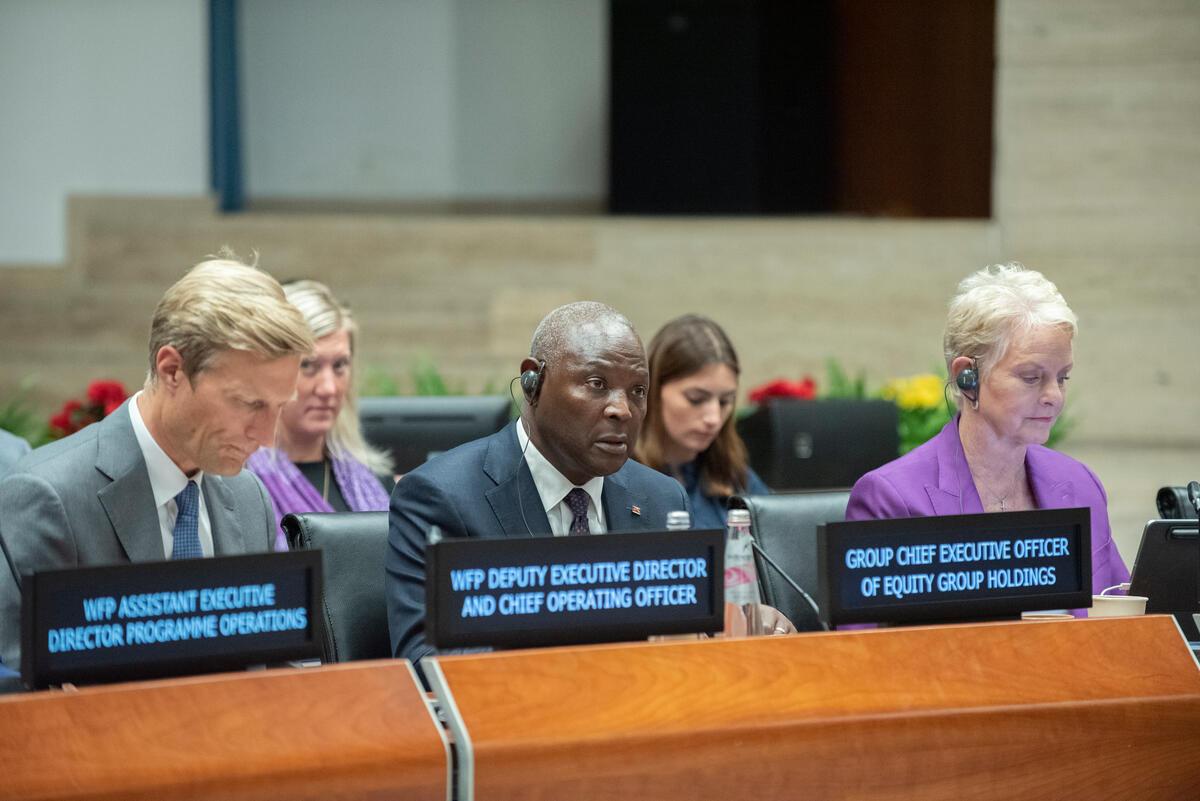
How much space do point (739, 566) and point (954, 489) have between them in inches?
26.6

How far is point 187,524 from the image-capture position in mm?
2113

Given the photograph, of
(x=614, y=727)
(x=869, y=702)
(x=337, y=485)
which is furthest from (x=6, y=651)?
(x=337, y=485)

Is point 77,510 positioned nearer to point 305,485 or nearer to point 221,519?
point 221,519

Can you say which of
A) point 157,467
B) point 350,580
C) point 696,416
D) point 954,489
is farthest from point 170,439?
point 696,416

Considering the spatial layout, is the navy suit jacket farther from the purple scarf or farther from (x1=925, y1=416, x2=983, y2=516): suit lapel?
the purple scarf

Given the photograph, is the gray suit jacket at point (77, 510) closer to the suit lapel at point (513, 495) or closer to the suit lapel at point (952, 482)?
the suit lapel at point (513, 495)

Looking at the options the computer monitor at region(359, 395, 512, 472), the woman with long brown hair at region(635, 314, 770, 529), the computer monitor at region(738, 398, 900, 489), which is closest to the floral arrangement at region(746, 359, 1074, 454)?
the computer monitor at region(738, 398, 900, 489)

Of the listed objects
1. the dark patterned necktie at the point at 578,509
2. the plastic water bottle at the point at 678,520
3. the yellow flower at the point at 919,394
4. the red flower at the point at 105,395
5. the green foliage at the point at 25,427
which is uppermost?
the plastic water bottle at the point at 678,520

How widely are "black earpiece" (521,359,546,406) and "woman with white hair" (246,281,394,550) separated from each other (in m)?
1.09

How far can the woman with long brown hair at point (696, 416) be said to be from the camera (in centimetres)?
372

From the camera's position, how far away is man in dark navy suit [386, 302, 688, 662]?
86.8 inches

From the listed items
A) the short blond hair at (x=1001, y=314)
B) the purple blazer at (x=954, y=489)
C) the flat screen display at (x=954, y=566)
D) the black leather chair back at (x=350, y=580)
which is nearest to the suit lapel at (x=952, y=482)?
the purple blazer at (x=954, y=489)

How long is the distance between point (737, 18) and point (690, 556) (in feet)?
21.5

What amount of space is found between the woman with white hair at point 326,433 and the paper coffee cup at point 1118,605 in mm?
1739
